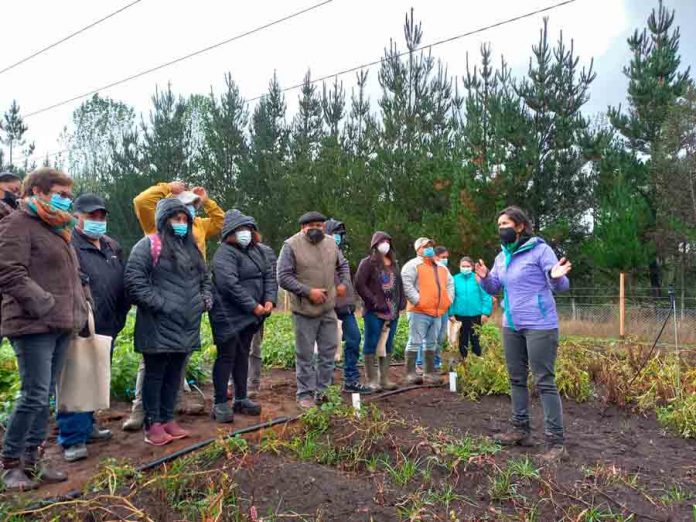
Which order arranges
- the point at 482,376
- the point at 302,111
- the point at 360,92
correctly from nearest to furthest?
the point at 482,376 → the point at 360,92 → the point at 302,111

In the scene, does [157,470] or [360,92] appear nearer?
[157,470]

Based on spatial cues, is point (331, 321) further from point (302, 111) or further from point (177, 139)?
point (177, 139)

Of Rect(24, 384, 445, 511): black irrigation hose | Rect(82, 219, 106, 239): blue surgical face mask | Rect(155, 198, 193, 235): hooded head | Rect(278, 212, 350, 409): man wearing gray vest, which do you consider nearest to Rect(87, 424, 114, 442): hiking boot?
Rect(24, 384, 445, 511): black irrigation hose

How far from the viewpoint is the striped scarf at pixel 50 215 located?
363 cm

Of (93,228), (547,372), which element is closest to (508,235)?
(547,372)

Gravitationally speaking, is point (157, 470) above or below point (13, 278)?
below

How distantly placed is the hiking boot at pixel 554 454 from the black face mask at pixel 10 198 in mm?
4144

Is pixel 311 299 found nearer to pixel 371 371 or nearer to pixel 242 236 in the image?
pixel 242 236

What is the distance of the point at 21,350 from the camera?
356cm

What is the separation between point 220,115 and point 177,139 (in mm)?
3517

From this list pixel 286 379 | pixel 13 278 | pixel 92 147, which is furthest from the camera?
pixel 92 147

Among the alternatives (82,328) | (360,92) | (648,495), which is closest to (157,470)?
(82,328)

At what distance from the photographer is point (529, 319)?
456 centimetres

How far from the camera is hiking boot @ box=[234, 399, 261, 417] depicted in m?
5.18
